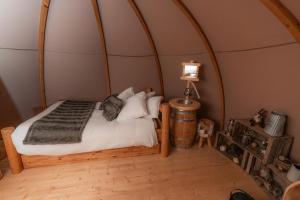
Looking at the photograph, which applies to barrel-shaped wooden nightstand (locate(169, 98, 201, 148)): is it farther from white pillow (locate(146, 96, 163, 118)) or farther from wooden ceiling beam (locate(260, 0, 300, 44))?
wooden ceiling beam (locate(260, 0, 300, 44))

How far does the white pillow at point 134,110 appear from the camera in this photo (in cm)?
280

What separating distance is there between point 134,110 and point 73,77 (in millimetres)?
1829

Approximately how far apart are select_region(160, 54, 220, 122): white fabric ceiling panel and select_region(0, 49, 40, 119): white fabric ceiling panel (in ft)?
8.57

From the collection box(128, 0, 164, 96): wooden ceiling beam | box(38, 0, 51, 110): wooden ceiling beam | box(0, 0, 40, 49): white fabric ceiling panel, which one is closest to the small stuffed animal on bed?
box(128, 0, 164, 96): wooden ceiling beam

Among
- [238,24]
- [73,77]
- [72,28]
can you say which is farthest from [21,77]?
[238,24]

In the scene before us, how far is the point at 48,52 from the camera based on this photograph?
138 inches

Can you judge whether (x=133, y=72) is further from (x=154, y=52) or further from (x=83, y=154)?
(x=83, y=154)

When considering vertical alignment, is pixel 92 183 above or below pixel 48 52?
below

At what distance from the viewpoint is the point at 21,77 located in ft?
11.3

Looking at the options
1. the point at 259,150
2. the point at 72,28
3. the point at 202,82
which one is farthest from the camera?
the point at 202,82

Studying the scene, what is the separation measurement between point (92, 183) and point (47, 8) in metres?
2.71

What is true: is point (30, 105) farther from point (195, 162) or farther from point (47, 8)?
point (195, 162)

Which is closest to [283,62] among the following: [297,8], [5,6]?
[297,8]

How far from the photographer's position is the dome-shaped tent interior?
209 centimetres
